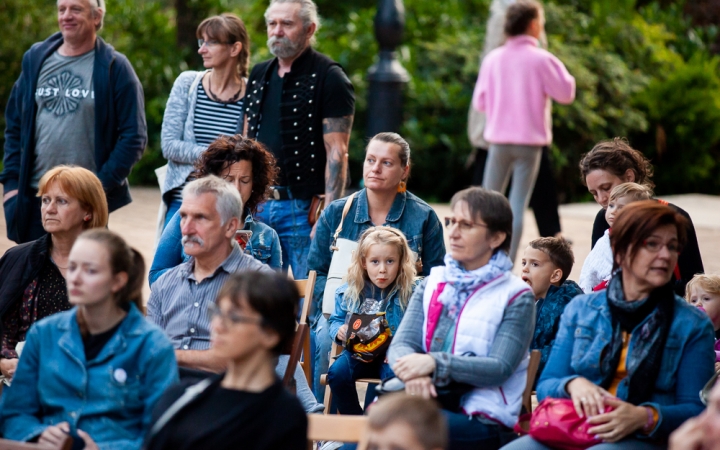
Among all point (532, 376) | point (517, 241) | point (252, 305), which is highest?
point (252, 305)

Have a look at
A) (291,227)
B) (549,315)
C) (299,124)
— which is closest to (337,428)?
(549,315)

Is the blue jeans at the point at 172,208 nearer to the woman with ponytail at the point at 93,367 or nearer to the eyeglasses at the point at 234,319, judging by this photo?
the woman with ponytail at the point at 93,367

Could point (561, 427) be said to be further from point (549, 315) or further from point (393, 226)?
point (393, 226)

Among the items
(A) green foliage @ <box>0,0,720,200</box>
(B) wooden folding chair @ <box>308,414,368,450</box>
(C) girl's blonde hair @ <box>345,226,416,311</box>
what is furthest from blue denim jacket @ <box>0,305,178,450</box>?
(A) green foliage @ <box>0,0,720,200</box>

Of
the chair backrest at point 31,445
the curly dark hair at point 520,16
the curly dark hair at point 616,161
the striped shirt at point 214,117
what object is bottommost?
the chair backrest at point 31,445

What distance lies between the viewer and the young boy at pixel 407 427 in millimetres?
2721

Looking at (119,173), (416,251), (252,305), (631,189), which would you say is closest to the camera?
(252,305)

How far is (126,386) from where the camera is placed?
133 inches

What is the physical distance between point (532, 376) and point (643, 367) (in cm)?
46

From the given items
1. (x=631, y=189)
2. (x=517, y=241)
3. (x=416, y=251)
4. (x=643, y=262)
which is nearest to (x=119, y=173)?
(x=416, y=251)

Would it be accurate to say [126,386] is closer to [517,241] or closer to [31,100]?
[31,100]

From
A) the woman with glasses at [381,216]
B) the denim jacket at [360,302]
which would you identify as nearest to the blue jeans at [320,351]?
the woman with glasses at [381,216]

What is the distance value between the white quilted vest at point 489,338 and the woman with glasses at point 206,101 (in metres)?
2.65

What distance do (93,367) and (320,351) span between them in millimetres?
1859
